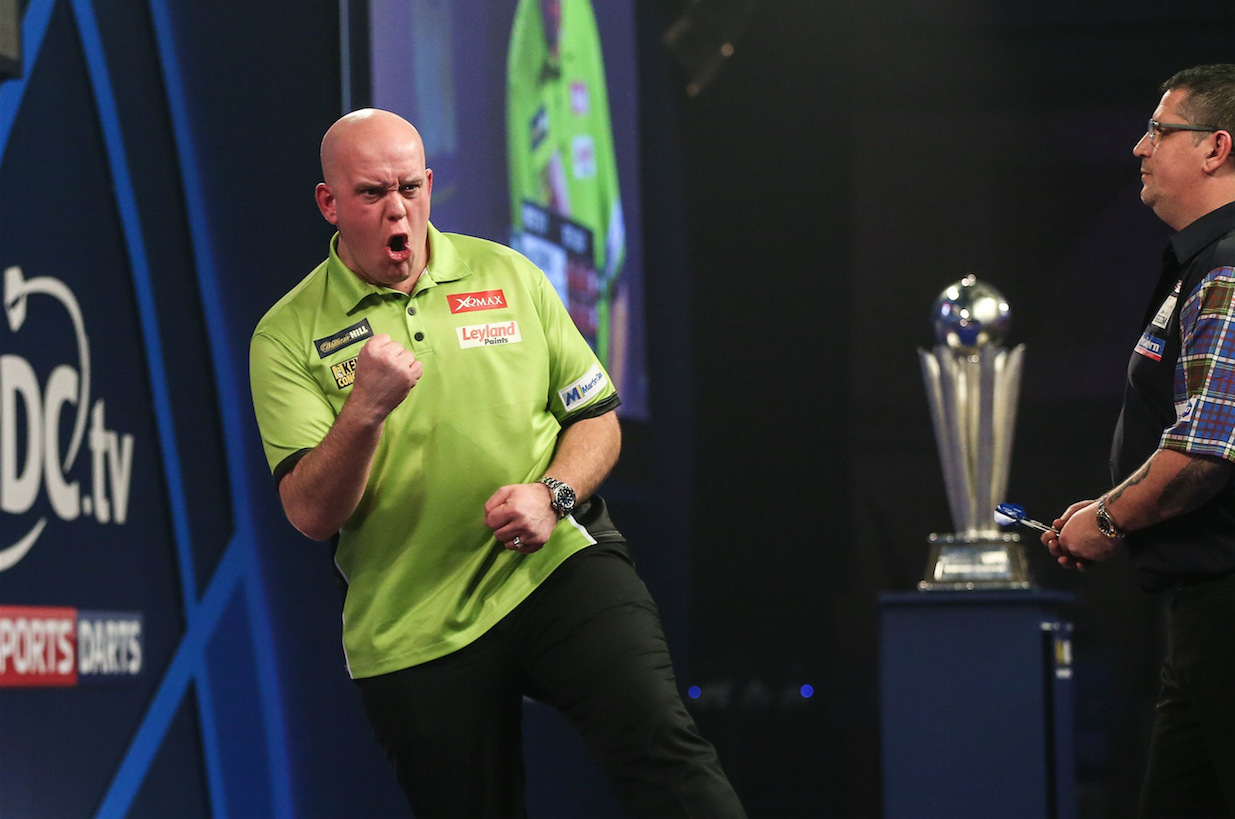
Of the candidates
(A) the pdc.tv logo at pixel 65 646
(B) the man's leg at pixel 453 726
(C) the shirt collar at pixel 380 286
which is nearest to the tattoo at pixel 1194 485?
(B) the man's leg at pixel 453 726

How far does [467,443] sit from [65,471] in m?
0.95

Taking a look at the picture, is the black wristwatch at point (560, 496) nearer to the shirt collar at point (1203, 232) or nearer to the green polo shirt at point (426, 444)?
the green polo shirt at point (426, 444)

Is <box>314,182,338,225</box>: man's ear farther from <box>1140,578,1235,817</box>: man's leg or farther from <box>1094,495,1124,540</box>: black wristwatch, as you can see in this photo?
<box>1140,578,1235,817</box>: man's leg

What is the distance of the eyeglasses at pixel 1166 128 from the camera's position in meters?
2.17

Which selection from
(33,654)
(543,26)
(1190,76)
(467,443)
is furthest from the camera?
(543,26)

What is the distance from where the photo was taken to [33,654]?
2432mm

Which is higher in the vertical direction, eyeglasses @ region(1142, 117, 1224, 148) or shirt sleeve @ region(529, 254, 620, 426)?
eyeglasses @ region(1142, 117, 1224, 148)

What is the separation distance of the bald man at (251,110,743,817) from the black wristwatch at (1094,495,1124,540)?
693 millimetres

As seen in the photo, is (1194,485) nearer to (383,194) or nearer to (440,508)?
(440,508)

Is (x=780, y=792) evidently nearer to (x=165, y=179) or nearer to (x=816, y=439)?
(x=816, y=439)

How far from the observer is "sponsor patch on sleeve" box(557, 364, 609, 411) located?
2.21 meters

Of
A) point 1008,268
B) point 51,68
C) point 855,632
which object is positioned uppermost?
point 51,68

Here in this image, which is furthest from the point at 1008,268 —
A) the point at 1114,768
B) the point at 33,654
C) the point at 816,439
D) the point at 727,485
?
the point at 33,654

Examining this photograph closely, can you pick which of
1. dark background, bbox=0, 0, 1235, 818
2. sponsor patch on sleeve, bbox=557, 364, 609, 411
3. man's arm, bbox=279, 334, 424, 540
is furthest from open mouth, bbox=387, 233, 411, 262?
dark background, bbox=0, 0, 1235, 818
